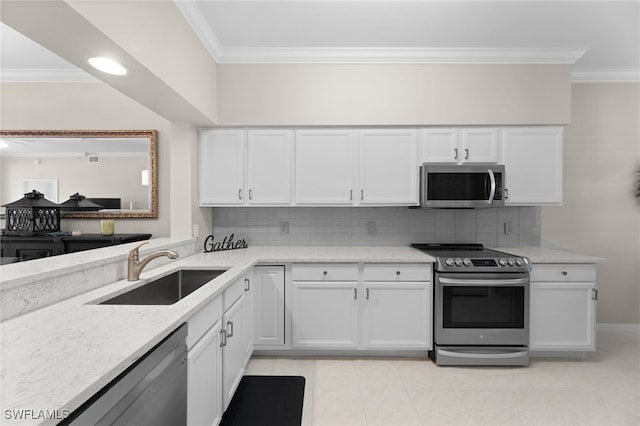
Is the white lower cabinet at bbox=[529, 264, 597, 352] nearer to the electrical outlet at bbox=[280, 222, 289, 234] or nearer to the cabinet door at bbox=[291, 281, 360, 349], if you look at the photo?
the cabinet door at bbox=[291, 281, 360, 349]

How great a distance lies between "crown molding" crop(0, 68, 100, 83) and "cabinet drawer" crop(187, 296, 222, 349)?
329 cm

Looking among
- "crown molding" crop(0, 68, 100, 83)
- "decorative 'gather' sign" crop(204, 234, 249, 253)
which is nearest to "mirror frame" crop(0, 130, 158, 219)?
"crown molding" crop(0, 68, 100, 83)

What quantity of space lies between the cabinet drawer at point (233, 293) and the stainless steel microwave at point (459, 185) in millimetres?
1809

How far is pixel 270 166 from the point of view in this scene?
3131 mm

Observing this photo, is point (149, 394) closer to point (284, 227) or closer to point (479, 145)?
point (284, 227)

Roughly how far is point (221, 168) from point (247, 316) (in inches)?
57.3

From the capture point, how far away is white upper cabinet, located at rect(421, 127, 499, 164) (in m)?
3.07

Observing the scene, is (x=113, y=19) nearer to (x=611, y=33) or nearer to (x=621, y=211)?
(x=611, y=33)

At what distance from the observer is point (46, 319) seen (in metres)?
1.23

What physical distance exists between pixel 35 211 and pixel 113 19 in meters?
2.85

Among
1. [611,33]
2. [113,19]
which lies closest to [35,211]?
[113,19]

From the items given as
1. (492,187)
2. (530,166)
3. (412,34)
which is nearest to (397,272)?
(492,187)

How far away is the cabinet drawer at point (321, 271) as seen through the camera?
111 inches

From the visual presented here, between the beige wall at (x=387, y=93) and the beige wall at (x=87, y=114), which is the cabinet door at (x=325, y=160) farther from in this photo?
the beige wall at (x=87, y=114)
